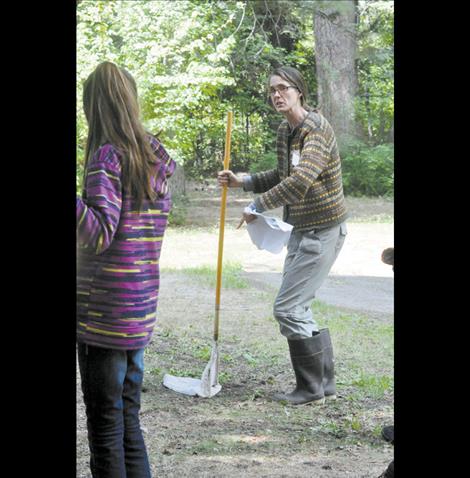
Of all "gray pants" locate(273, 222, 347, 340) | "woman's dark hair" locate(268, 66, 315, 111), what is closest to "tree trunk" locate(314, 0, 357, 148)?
"woman's dark hair" locate(268, 66, 315, 111)

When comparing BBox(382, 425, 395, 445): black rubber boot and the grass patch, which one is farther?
the grass patch

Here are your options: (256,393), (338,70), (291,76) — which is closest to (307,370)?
(256,393)

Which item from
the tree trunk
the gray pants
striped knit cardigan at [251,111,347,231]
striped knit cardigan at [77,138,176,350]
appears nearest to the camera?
striped knit cardigan at [77,138,176,350]

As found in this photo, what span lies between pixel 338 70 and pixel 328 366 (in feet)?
31.4

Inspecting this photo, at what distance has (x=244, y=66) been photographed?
12.5 m

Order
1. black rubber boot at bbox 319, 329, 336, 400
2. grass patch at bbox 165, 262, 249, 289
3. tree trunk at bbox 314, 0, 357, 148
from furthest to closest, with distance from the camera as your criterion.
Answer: tree trunk at bbox 314, 0, 357, 148 → grass patch at bbox 165, 262, 249, 289 → black rubber boot at bbox 319, 329, 336, 400

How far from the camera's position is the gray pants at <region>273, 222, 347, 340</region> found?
3.35 m

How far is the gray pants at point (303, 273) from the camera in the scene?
3.35m

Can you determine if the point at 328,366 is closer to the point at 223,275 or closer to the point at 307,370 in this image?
the point at 307,370

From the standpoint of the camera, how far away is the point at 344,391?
3805 millimetres

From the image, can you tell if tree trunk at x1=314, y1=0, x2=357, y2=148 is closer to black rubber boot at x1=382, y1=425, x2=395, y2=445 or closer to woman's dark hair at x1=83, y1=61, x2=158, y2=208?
black rubber boot at x1=382, y1=425, x2=395, y2=445

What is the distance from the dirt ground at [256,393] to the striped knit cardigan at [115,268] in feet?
3.67

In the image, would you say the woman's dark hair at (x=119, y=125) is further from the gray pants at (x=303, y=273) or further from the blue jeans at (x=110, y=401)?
the gray pants at (x=303, y=273)

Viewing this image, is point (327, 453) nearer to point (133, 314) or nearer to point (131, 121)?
point (133, 314)
